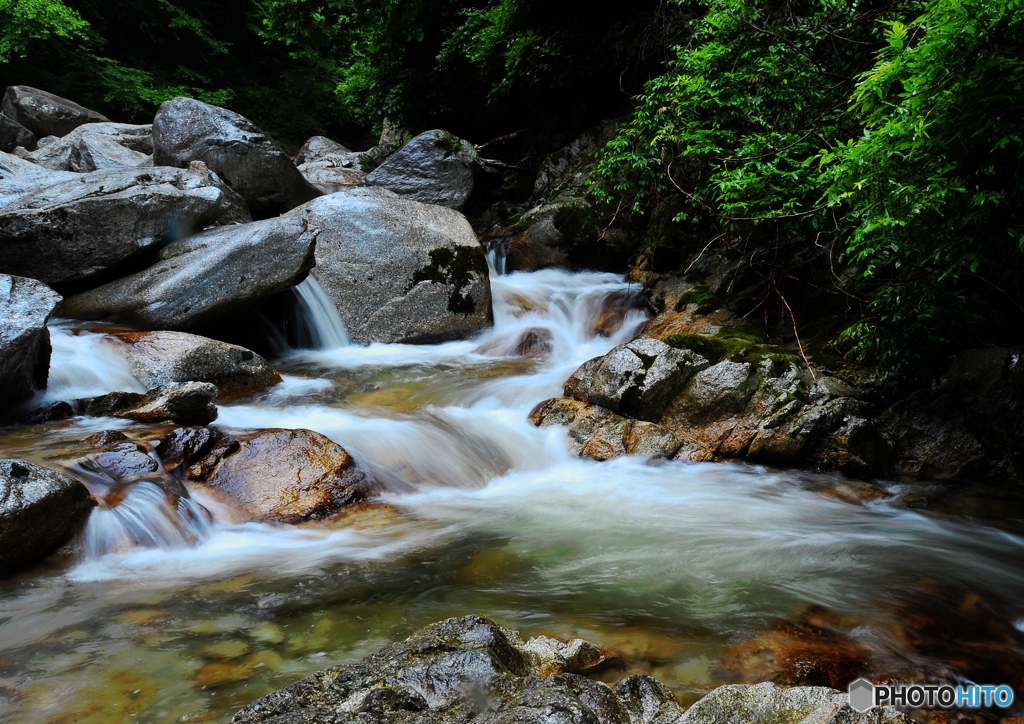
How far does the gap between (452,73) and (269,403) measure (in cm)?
1145

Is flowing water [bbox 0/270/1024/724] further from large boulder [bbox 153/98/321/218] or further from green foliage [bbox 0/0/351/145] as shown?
green foliage [bbox 0/0/351/145]

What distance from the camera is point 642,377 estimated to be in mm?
5938

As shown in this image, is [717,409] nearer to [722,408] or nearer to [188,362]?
[722,408]

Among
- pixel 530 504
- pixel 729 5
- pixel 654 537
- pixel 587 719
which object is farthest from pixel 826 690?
pixel 729 5

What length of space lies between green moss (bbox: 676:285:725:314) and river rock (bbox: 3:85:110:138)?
16347 mm

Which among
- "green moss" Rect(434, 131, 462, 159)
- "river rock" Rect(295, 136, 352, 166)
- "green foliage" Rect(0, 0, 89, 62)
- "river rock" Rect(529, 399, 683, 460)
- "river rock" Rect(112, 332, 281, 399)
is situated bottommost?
"river rock" Rect(529, 399, 683, 460)

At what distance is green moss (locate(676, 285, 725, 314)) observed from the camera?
7711 mm

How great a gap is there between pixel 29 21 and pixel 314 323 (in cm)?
1571

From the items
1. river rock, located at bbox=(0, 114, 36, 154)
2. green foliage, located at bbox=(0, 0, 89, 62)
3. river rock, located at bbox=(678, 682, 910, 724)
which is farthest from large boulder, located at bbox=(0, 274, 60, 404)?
green foliage, located at bbox=(0, 0, 89, 62)

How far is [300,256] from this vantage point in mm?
7391

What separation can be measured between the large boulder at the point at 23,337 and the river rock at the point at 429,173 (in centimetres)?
766

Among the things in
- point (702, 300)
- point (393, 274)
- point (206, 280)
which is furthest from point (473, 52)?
point (206, 280)

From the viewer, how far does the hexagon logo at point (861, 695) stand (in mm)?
1755

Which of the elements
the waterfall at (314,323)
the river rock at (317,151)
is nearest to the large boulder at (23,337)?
the waterfall at (314,323)
